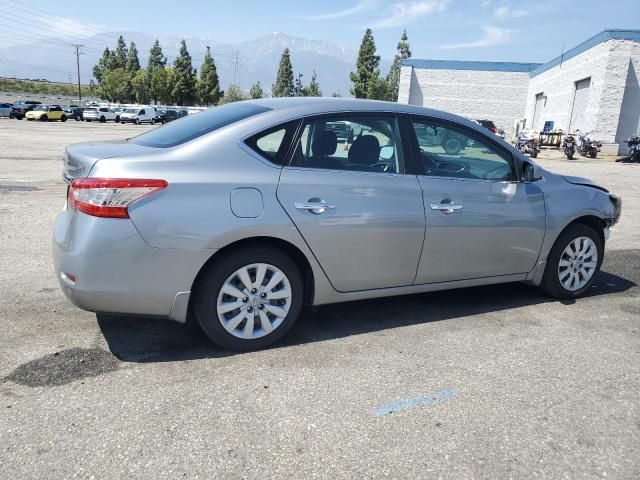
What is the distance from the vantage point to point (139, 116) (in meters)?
53.8

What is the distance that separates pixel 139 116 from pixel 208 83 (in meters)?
29.0

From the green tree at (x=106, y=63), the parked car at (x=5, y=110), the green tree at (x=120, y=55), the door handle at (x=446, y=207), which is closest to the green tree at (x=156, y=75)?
the green tree at (x=120, y=55)

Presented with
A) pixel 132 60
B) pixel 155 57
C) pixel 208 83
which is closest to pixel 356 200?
pixel 208 83

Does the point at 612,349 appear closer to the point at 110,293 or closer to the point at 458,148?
the point at 458,148

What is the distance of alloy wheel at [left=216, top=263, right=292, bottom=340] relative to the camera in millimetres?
3480

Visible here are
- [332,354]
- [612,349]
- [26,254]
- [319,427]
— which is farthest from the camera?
[26,254]

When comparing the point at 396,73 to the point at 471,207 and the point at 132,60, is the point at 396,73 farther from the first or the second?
the point at 471,207

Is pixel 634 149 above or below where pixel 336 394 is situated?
above

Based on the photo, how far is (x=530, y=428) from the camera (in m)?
2.87

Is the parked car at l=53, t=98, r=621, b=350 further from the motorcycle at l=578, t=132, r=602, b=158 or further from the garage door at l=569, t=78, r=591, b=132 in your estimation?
the garage door at l=569, t=78, r=591, b=132

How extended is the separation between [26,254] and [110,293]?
316 centimetres

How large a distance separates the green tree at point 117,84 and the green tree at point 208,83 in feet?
46.5

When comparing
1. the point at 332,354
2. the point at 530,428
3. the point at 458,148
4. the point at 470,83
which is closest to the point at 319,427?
the point at 332,354

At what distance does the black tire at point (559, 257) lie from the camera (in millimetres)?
4777
